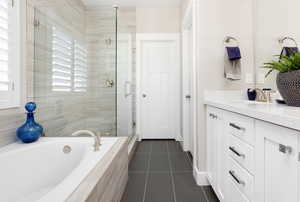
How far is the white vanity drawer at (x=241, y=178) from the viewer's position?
0.95 metres

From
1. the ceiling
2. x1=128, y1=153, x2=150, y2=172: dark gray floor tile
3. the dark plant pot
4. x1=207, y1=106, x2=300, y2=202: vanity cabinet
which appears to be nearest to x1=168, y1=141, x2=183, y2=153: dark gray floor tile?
x1=128, y1=153, x2=150, y2=172: dark gray floor tile

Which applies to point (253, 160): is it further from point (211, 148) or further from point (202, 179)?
point (202, 179)

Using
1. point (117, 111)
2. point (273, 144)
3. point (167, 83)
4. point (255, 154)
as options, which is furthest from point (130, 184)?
point (167, 83)

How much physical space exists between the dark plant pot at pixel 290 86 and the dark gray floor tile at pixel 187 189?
1.12 meters

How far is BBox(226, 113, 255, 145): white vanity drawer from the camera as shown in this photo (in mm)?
940

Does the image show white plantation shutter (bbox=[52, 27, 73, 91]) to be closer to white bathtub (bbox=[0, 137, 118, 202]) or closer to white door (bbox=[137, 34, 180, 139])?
white bathtub (bbox=[0, 137, 118, 202])

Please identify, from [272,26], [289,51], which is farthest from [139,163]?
[272,26]

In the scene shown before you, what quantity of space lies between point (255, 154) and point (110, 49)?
2.33 m

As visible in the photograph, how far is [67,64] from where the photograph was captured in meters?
2.33

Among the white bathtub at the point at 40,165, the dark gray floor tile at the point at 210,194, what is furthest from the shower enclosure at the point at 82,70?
the dark gray floor tile at the point at 210,194

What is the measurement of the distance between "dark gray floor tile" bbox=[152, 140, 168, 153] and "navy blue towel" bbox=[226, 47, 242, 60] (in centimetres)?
179

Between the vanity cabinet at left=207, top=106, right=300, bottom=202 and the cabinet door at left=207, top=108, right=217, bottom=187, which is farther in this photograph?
the cabinet door at left=207, top=108, right=217, bottom=187

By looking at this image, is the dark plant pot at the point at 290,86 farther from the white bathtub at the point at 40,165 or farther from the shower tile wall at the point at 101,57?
the shower tile wall at the point at 101,57

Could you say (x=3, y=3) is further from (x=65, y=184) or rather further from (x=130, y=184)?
(x=130, y=184)
